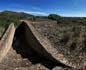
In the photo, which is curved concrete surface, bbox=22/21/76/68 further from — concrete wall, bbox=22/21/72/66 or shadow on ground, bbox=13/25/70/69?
shadow on ground, bbox=13/25/70/69

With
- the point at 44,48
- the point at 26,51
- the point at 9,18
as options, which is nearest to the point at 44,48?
the point at 44,48

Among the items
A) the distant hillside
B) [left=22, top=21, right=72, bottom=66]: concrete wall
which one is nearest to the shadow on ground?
[left=22, top=21, right=72, bottom=66]: concrete wall

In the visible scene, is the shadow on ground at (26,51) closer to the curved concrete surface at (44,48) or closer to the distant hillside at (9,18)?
the curved concrete surface at (44,48)

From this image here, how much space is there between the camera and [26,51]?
384 inches

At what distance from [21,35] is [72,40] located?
9.49 feet

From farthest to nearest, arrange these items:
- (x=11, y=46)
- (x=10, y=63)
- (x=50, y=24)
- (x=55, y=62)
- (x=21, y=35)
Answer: (x=50, y=24) < (x=21, y=35) < (x=11, y=46) < (x=10, y=63) < (x=55, y=62)

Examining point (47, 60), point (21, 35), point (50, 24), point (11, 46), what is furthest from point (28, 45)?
point (50, 24)

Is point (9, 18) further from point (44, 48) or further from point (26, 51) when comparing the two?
point (44, 48)

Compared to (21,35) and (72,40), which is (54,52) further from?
(21,35)

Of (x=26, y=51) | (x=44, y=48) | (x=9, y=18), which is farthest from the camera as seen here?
(x=9, y=18)

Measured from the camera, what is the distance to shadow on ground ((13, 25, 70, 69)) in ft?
25.0

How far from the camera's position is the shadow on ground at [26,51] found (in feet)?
25.0

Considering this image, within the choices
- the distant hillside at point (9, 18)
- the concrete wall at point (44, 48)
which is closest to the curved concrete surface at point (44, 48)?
the concrete wall at point (44, 48)

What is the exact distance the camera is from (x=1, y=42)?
841 cm
